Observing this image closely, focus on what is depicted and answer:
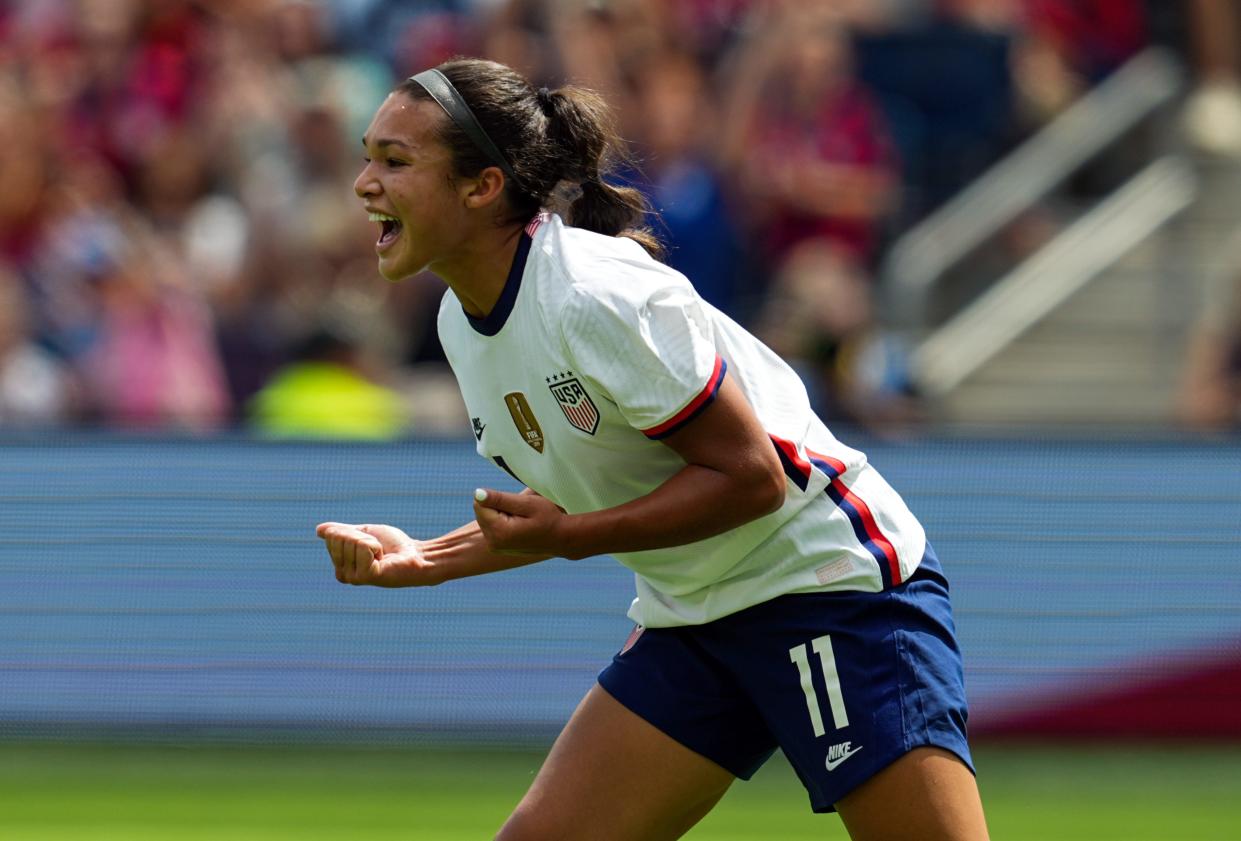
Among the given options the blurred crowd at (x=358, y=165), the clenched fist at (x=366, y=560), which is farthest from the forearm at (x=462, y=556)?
the blurred crowd at (x=358, y=165)

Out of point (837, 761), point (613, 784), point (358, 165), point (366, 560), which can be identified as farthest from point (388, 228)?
point (358, 165)

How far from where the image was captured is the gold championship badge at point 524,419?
3.84 metres


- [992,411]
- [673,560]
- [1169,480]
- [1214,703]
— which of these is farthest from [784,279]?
[673,560]

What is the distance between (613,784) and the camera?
394 centimetres

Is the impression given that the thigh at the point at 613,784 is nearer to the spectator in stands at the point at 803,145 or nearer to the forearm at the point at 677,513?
the forearm at the point at 677,513

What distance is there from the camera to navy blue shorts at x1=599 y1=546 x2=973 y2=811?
3736mm

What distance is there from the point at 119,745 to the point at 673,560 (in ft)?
16.1

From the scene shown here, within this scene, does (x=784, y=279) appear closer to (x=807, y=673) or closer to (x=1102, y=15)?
(x=1102, y=15)

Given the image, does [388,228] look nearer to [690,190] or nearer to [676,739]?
[676,739]

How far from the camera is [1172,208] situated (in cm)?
A: 1095

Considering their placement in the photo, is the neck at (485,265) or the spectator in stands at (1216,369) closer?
the neck at (485,265)

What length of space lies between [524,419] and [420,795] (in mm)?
3744

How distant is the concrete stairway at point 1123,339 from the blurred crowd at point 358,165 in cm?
92

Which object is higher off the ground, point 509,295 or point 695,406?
point 509,295
